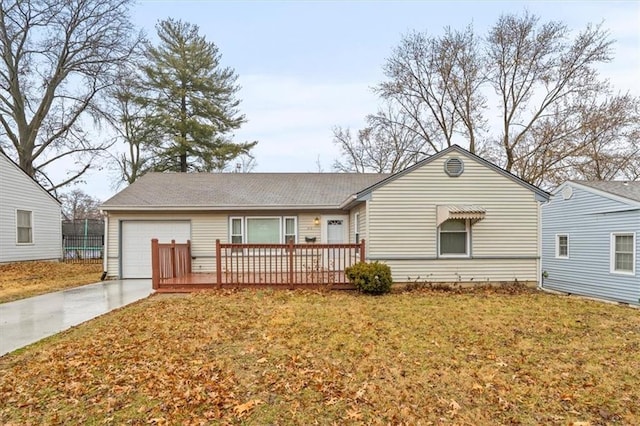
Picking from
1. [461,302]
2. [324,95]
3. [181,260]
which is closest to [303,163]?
[324,95]

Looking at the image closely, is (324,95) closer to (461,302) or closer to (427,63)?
(427,63)

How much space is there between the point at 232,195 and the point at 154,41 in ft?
52.9

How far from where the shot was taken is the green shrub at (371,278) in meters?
9.10

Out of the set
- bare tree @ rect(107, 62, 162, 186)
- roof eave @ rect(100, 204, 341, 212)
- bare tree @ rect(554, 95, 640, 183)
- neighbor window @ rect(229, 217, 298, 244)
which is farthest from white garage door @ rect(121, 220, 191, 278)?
bare tree @ rect(554, 95, 640, 183)

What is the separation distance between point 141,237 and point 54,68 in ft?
47.1

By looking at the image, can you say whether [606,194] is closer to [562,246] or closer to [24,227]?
[562,246]

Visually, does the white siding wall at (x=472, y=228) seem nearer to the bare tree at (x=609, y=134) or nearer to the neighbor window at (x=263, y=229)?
the neighbor window at (x=263, y=229)

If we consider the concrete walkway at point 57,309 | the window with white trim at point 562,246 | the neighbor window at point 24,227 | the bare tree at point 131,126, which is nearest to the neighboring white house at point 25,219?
the neighbor window at point 24,227

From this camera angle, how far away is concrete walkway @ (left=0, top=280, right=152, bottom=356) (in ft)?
19.1

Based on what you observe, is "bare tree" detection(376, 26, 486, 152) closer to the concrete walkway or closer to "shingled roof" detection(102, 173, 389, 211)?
"shingled roof" detection(102, 173, 389, 211)

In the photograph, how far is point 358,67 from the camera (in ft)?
62.0

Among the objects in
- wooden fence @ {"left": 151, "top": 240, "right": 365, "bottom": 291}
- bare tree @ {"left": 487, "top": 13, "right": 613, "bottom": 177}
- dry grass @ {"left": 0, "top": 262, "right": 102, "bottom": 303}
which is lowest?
dry grass @ {"left": 0, "top": 262, "right": 102, "bottom": 303}

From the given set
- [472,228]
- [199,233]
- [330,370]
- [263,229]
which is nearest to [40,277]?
[199,233]

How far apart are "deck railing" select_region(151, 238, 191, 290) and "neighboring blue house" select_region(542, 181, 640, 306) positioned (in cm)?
1291
